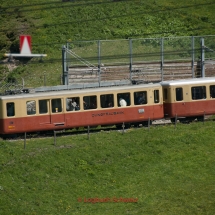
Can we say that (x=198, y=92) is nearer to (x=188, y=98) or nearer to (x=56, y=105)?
(x=188, y=98)

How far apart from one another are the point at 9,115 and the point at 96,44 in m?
11.2

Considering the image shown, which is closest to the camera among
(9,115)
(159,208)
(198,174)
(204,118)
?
(159,208)

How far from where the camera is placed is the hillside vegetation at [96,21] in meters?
63.4

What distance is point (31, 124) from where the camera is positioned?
37.8 m

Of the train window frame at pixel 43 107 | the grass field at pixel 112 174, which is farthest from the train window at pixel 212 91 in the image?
the train window frame at pixel 43 107

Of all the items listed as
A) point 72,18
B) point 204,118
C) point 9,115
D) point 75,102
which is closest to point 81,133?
point 75,102

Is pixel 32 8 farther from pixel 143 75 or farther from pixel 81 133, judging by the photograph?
pixel 81 133

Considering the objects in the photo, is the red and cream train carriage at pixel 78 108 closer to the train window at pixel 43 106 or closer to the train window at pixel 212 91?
the train window at pixel 43 106

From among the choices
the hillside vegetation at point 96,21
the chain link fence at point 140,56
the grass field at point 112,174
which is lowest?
the grass field at point 112,174

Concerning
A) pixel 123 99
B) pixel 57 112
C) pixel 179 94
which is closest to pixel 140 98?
pixel 123 99

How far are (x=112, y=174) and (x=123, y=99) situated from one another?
8077 mm

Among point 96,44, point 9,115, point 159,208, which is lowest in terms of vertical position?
point 159,208

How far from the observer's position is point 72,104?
38719 millimetres

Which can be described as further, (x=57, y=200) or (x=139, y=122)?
(x=139, y=122)
